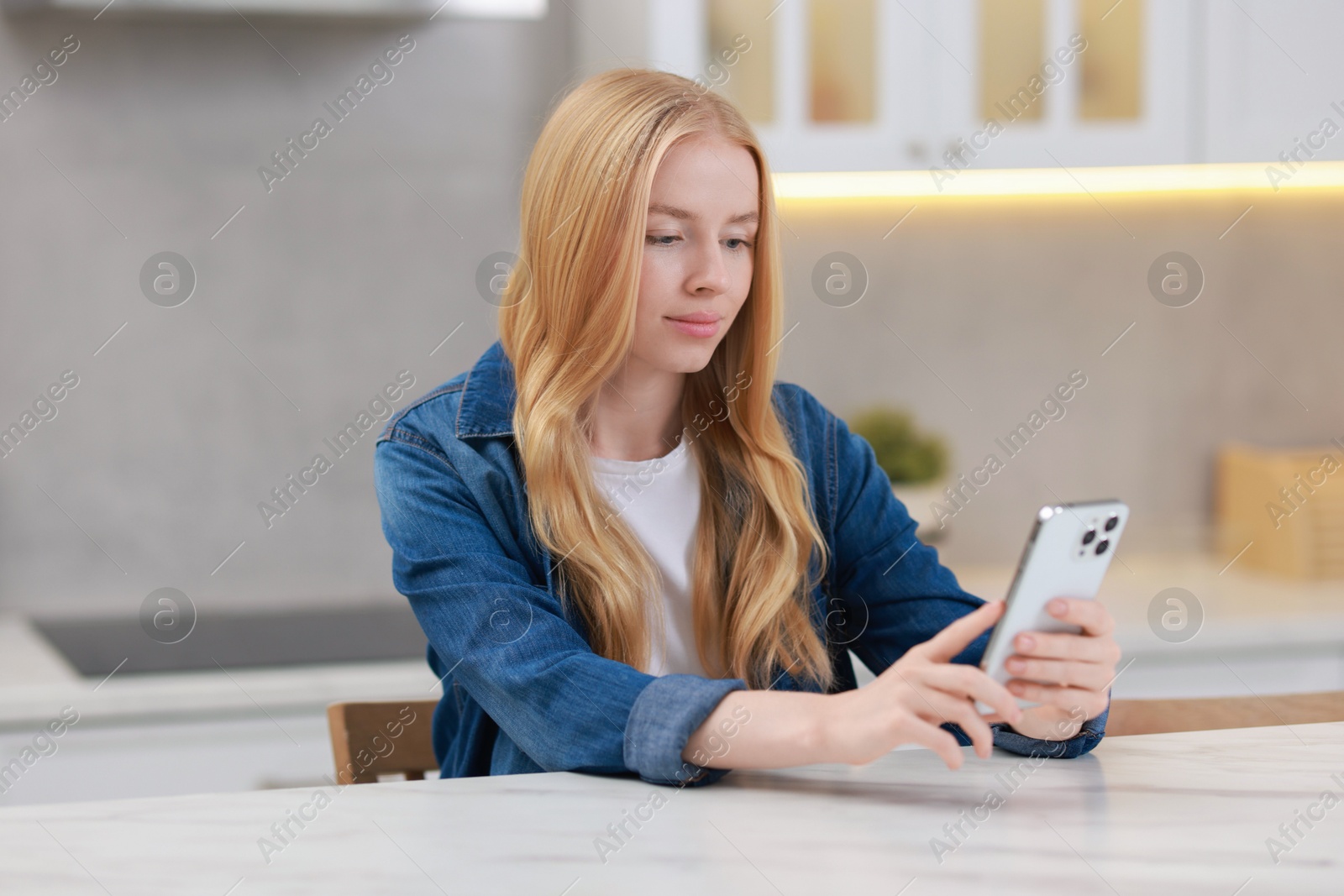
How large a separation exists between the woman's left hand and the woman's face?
409 mm

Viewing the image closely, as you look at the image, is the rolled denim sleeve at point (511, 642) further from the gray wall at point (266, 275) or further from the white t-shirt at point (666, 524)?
the gray wall at point (266, 275)

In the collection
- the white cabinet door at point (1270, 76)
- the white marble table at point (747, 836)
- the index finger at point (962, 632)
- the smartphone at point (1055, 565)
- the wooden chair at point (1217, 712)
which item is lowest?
the wooden chair at point (1217, 712)

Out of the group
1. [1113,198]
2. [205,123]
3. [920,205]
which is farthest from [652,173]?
[1113,198]

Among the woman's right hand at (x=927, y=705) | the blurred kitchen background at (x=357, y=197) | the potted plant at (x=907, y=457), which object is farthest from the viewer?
the potted plant at (x=907, y=457)

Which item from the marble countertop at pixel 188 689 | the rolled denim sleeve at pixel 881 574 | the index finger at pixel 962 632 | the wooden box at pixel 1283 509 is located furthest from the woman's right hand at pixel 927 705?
the wooden box at pixel 1283 509

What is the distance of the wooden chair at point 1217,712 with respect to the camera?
1.06 metres

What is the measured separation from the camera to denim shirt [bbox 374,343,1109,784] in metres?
0.82

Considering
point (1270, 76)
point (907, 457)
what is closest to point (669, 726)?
point (907, 457)

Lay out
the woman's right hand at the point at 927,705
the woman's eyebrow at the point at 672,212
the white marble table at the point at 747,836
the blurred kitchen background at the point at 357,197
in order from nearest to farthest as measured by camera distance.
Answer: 1. the white marble table at the point at 747,836
2. the woman's right hand at the point at 927,705
3. the woman's eyebrow at the point at 672,212
4. the blurred kitchen background at the point at 357,197

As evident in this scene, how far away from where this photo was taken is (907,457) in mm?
2279

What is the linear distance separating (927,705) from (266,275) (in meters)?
1.69

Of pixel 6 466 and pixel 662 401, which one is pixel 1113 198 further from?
pixel 6 466

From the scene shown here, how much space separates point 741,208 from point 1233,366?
1.89 metres

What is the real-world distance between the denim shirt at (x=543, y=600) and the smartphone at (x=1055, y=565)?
14cm
